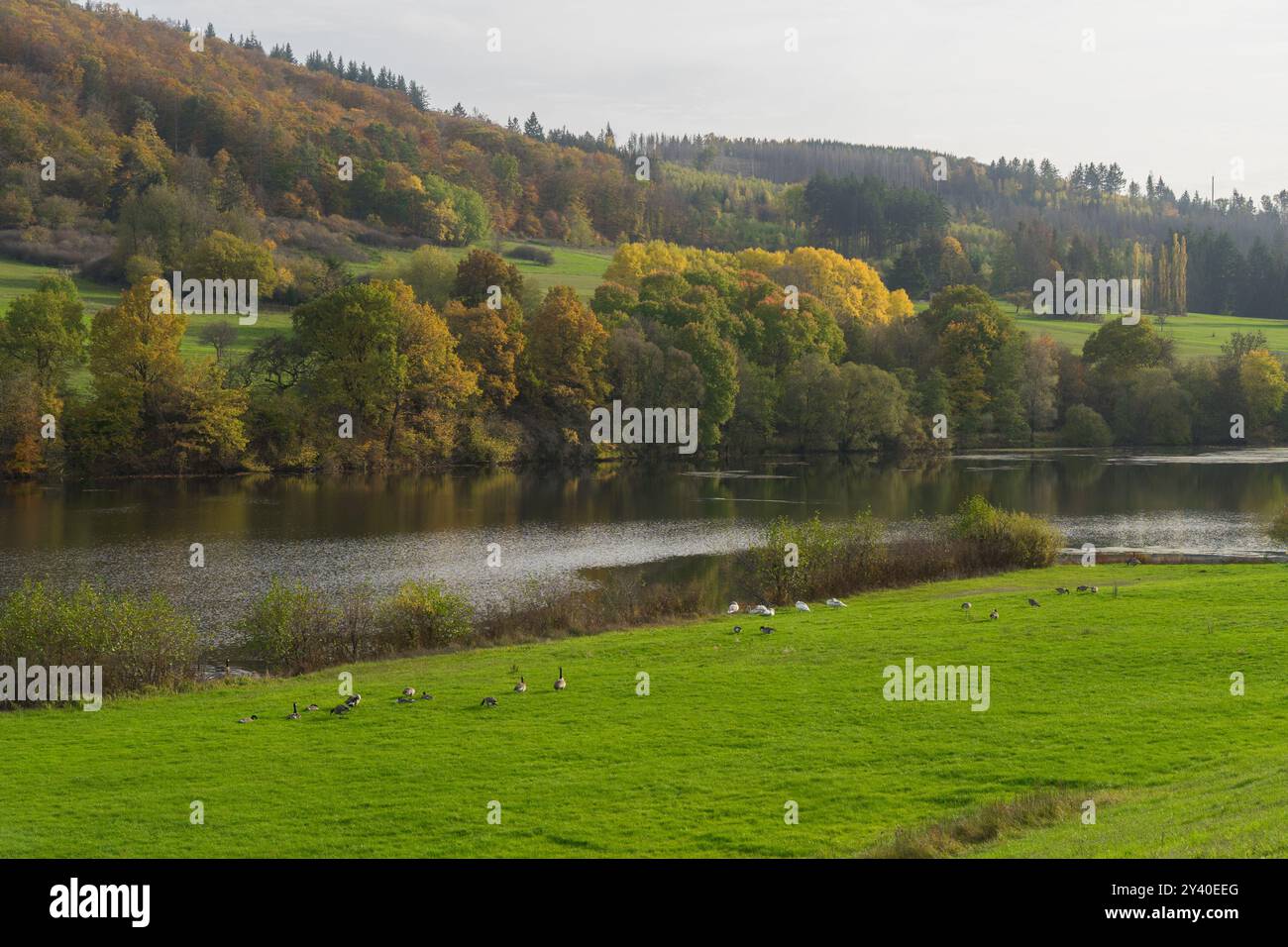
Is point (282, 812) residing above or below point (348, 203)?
below

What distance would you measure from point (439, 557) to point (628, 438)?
49937mm

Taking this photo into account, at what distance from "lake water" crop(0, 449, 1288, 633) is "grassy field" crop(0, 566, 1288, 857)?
513 inches

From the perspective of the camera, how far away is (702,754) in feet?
58.9

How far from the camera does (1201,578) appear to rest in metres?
35.8

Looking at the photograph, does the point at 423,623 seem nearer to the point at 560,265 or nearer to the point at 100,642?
the point at 100,642

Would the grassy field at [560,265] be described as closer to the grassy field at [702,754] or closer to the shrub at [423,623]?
the shrub at [423,623]

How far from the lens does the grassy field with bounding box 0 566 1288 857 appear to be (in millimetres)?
14016

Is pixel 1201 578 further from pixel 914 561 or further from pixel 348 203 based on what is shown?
pixel 348 203

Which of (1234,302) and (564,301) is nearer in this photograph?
(564,301)

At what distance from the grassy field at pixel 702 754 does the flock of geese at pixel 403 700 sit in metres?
0.24
